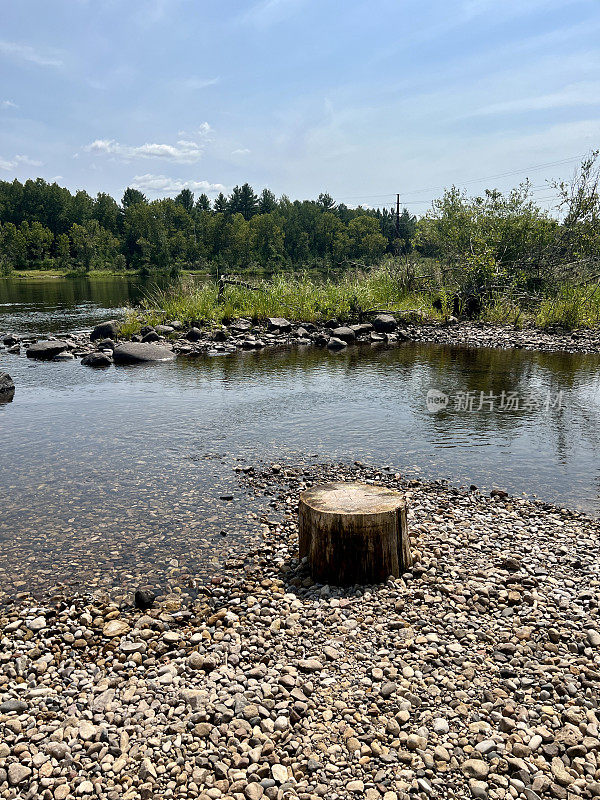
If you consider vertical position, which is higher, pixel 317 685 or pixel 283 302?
pixel 283 302

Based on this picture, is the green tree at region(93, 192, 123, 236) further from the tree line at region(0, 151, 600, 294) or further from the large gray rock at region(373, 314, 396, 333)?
the large gray rock at region(373, 314, 396, 333)

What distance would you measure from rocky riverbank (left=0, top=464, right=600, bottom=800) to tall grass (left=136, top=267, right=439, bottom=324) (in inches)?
870

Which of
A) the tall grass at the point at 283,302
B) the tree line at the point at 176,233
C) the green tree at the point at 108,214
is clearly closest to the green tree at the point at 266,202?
the tree line at the point at 176,233

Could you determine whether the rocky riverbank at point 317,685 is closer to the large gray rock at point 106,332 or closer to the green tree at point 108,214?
the large gray rock at point 106,332

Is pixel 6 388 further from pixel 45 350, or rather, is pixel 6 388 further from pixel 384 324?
pixel 384 324

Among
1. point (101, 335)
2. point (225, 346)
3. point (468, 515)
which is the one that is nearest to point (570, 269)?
point (225, 346)

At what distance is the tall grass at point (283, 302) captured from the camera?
89.9 feet

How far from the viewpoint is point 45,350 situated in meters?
21.6

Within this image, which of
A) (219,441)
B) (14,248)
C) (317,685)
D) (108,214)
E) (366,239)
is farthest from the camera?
(108,214)

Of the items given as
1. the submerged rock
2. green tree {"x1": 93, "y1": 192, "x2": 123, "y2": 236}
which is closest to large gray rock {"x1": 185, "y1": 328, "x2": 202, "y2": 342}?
the submerged rock

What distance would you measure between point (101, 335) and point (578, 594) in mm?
23694

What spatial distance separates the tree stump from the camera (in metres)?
5.57

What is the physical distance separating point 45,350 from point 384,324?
1483cm

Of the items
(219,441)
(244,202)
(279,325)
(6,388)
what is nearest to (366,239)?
(244,202)
